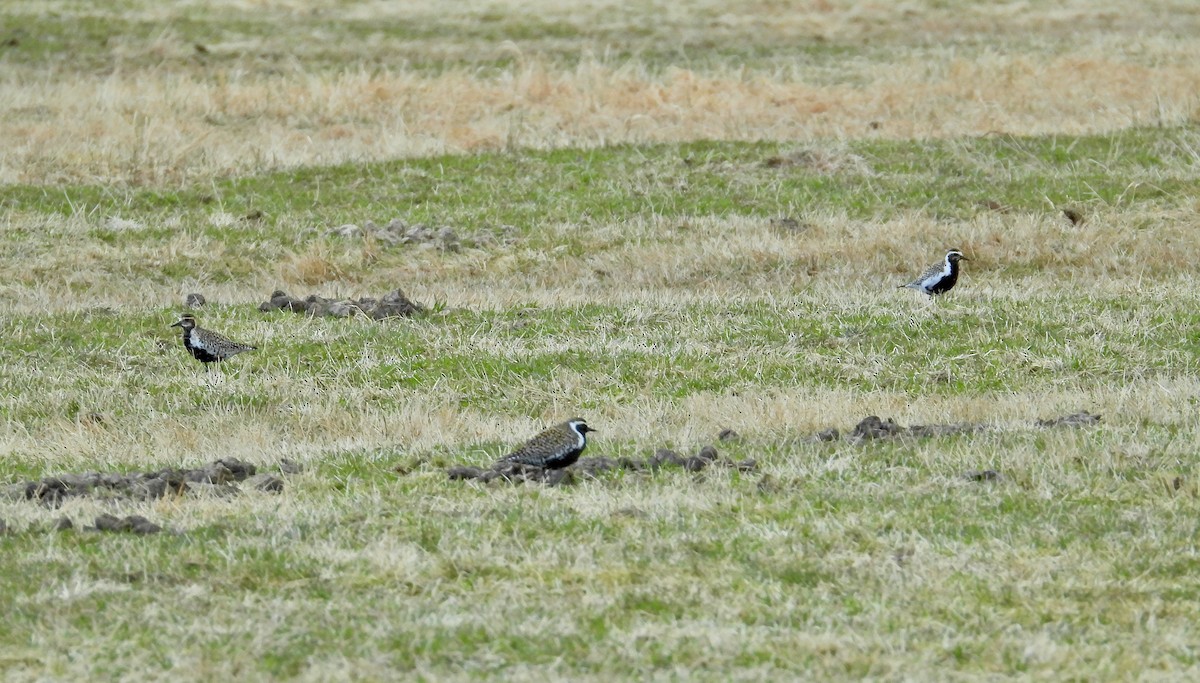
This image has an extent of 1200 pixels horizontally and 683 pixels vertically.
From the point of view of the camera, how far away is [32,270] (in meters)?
19.2

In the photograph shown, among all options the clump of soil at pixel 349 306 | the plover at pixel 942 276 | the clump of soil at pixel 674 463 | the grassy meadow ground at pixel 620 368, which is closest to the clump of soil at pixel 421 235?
the grassy meadow ground at pixel 620 368

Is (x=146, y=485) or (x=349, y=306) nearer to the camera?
(x=146, y=485)

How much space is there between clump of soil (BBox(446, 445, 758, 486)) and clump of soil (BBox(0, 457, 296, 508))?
4.05 feet

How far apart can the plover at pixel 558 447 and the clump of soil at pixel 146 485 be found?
5.10 ft

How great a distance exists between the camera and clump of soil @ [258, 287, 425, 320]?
16.1 metres

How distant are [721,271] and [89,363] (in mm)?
7496

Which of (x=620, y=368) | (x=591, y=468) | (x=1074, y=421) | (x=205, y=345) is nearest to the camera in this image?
(x=591, y=468)

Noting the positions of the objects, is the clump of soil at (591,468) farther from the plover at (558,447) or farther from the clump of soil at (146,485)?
the clump of soil at (146,485)

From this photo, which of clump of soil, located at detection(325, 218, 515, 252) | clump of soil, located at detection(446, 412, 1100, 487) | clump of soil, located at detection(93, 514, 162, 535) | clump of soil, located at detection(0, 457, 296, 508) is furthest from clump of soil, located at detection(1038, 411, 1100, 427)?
clump of soil, located at detection(325, 218, 515, 252)

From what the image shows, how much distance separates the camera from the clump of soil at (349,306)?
633 inches

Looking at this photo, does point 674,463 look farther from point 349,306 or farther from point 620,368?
point 349,306

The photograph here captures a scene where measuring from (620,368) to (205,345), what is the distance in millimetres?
3597

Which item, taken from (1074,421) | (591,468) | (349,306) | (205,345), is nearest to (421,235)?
(349,306)

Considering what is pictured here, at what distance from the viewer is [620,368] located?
45.4 feet
